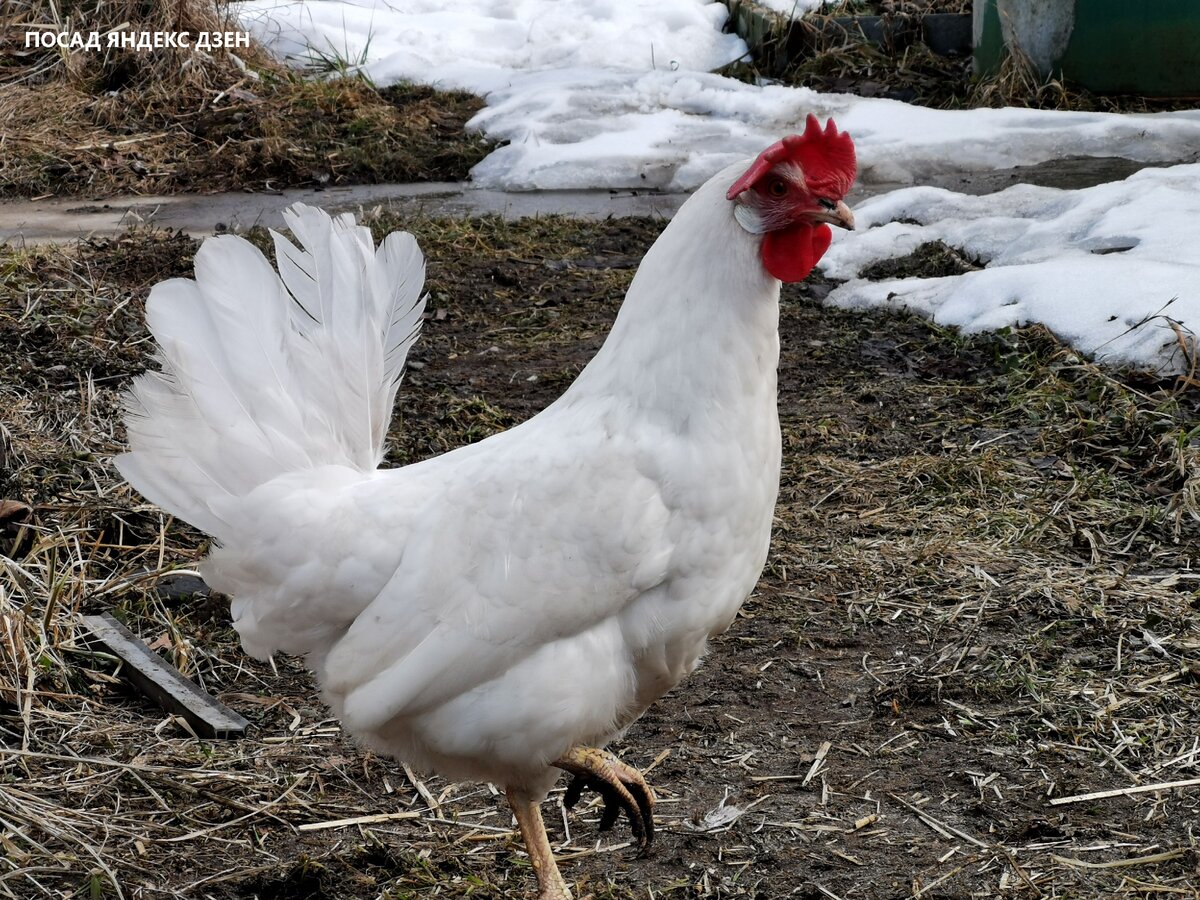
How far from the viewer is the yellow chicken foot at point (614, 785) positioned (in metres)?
2.94

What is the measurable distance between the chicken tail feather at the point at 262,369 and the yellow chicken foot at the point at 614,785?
88 centimetres

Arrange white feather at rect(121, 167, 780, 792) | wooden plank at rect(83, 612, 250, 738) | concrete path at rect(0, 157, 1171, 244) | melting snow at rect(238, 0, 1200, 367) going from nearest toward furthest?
white feather at rect(121, 167, 780, 792)
wooden plank at rect(83, 612, 250, 738)
melting snow at rect(238, 0, 1200, 367)
concrete path at rect(0, 157, 1171, 244)

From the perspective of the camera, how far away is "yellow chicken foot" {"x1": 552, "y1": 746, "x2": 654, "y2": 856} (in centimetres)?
294

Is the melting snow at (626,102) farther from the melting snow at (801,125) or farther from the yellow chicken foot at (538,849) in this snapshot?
the yellow chicken foot at (538,849)

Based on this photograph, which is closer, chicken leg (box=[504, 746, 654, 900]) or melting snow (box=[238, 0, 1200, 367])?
chicken leg (box=[504, 746, 654, 900])

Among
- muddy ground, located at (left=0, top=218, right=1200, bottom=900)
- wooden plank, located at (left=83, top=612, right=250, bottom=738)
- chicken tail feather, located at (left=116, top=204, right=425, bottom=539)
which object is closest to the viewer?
chicken tail feather, located at (left=116, top=204, right=425, bottom=539)

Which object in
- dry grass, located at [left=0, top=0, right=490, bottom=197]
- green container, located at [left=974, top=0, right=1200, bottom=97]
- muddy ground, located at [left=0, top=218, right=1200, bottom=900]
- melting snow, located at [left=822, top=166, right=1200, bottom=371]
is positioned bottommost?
muddy ground, located at [left=0, top=218, right=1200, bottom=900]

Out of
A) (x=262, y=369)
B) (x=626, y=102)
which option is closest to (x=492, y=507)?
(x=262, y=369)

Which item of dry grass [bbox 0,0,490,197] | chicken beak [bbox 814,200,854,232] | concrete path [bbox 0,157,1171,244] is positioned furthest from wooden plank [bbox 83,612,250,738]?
dry grass [bbox 0,0,490,197]

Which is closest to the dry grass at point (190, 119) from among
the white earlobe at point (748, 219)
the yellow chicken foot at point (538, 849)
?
the white earlobe at point (748, 219)

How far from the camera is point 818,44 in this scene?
1039 centimetres

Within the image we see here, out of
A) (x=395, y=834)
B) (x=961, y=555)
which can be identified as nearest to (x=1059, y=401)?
(x=961, y=555)

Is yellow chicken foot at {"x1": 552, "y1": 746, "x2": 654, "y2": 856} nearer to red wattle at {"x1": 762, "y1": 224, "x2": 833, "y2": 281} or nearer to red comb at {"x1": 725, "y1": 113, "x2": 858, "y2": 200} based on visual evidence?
red wattle at {"x1": 762, "y1": 224, "x2": 833, "y2": 281}

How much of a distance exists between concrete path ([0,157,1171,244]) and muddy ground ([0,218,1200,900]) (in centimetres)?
208
